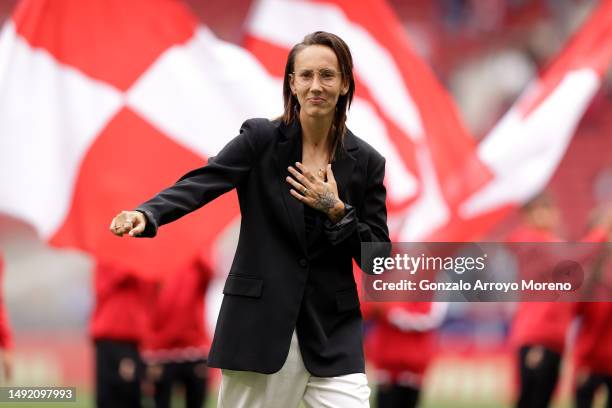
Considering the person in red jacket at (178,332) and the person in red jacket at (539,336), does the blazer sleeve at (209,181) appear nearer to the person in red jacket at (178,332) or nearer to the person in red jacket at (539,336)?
the person in red jacket at (539,336)

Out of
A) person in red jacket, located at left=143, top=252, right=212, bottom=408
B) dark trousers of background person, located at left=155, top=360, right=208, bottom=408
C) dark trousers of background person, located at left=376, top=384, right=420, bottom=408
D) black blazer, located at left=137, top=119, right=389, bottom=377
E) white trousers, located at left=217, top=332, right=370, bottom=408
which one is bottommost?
white trousers, located at left=217, top=332, right=370, bottom=408

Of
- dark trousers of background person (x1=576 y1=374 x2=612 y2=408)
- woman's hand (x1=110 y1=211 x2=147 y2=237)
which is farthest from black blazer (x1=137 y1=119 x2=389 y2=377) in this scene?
dark trousers of background person (x1=576 y1=374 x2=612 y2=408)

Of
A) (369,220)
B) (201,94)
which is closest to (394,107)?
(201,94)

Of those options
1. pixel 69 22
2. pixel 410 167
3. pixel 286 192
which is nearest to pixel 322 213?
pixel 286 192

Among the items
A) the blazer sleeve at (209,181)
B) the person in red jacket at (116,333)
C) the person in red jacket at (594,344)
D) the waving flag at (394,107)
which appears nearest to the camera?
the blazer sleeve at (209,181)

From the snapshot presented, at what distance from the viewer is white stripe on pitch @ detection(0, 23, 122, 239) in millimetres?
6926

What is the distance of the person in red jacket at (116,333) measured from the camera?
8492mm

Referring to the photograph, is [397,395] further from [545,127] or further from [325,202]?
[325,202]

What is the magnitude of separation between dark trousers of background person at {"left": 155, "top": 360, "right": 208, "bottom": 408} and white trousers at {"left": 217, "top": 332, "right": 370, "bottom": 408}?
5.50 metres

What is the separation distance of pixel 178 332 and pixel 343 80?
559cm

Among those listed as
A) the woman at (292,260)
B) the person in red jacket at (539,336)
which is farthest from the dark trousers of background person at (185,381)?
the woman at (292,260)

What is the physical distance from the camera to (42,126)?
23.3 feet

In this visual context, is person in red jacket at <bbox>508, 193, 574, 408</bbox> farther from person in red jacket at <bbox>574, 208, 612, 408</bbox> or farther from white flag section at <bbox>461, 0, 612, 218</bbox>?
white flag section at <bbox>461, 0, 612, 218</bbox>

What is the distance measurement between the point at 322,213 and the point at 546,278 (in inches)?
75.0
